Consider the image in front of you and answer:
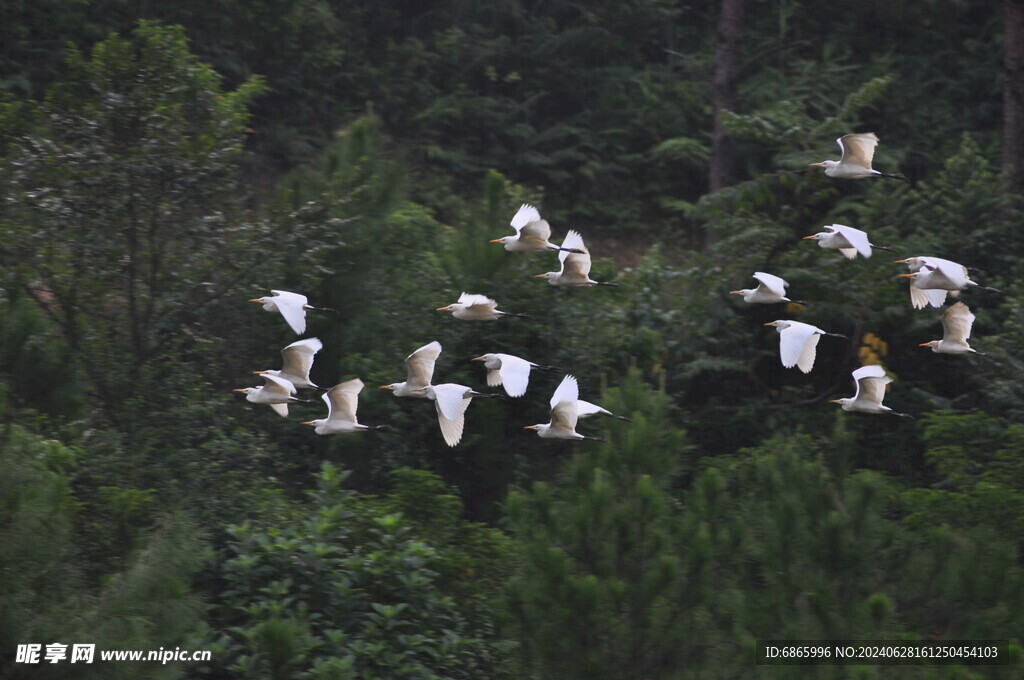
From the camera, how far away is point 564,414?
8500mm

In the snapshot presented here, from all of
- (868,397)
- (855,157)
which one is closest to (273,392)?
(868,397)

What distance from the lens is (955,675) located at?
509cm

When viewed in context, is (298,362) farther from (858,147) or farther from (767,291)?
(858,147)

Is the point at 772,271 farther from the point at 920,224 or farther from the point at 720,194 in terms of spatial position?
the point at 920,224

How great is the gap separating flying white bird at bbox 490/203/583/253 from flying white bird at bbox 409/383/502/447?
4.31ft

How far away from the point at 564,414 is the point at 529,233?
1617 mm

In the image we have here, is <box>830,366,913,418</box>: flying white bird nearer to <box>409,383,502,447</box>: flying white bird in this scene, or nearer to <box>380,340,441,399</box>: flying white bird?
<box>409,383,502,447</box>: flying white bird

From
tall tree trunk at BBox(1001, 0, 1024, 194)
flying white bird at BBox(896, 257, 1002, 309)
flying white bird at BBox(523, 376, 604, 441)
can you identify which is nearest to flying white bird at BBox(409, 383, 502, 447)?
flying white bird at BBox(523, 376, 604, 441)

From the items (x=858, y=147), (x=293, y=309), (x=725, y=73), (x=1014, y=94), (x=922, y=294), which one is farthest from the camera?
(x=725, y=73)

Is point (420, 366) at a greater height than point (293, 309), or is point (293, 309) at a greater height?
point (293, 309)

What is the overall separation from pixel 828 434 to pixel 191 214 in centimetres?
644

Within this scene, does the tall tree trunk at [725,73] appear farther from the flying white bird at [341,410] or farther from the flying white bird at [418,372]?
the flying white bird at [341,410]

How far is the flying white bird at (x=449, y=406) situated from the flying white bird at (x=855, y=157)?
3.33m

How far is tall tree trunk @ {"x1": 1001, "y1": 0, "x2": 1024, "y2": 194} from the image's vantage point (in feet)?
43.4
